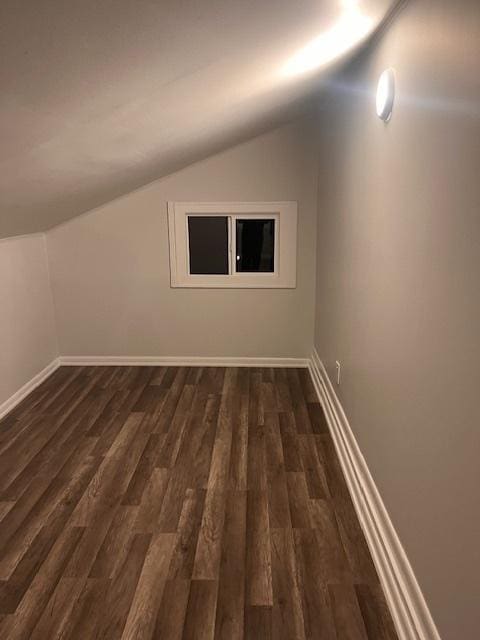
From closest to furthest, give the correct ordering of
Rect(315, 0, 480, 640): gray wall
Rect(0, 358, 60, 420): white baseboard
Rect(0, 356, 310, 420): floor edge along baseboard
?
Rect(315, 0, 480, 640): gray wall, Rect(0, 358, 60, 420): white baseboard, Rect(0, 356, 310, 420): floor edge along baseboard

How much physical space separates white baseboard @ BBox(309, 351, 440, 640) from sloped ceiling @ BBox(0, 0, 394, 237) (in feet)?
5.67

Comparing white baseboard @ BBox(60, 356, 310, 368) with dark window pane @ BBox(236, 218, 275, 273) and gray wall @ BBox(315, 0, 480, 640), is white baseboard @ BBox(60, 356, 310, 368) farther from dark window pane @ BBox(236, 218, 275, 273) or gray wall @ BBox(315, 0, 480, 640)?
gray wall @ BBox(315, 0, 480, 640)

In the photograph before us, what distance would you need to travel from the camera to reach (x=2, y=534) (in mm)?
2043

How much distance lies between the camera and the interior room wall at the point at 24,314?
3.26 meters

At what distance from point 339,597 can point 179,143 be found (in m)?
2.30

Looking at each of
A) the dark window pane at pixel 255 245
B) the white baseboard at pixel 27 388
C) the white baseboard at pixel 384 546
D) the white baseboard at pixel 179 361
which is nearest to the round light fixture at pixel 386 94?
the white baseboard at pixel 384 546

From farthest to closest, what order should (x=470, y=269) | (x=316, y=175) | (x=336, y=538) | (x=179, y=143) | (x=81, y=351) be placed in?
(x=81, y=351) < (x=316, y=175) < (x=179, y=143) < (x=336, y=538) < (x=470, y=269)

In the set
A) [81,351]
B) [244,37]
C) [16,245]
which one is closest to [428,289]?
[244,37]

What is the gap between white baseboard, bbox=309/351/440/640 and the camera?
4.74 feet

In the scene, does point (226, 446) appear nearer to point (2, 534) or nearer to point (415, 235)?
point (2, 534)

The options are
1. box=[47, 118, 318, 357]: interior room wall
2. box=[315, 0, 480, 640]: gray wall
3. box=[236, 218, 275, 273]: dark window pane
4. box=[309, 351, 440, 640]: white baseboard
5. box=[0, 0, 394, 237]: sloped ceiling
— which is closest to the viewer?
box=[0, 0, 394, 237]: sloped ceiling


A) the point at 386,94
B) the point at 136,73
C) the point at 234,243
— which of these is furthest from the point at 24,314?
the point at 386,94

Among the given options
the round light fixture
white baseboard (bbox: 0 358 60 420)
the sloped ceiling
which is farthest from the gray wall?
white baseboard (bbox: 0 358 60 420)

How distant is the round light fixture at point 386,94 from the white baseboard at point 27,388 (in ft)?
9.62
